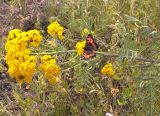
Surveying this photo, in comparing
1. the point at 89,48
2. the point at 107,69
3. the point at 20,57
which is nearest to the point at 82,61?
the point at 89,48

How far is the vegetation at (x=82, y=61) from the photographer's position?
2104mm

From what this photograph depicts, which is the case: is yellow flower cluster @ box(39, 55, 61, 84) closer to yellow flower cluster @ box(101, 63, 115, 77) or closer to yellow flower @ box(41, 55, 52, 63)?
yellow flower @ box(41, 55, 52, 63)

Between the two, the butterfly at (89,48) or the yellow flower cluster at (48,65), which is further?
the yellow flower cluster at (48,65)

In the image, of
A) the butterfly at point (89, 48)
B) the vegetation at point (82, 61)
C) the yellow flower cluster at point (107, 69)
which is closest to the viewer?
the butterfly at point (89, 48)

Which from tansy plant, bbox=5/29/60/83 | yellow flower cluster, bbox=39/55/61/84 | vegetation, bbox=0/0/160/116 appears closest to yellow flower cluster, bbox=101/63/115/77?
vegetation, bbox=0/0/160/116

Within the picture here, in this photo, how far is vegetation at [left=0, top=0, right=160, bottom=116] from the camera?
2104mm

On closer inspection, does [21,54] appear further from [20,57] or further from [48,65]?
[48,65]

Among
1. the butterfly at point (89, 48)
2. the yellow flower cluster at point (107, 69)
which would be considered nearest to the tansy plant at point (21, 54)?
the butterfly at point (89, 48)

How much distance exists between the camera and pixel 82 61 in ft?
6.92

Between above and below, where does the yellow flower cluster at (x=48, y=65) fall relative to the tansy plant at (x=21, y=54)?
below

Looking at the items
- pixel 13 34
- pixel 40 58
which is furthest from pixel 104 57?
pixel 13 34

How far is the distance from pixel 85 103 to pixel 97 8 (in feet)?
3.75

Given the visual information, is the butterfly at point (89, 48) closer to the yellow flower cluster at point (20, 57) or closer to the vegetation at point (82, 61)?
the vegetation at point (82, 61)

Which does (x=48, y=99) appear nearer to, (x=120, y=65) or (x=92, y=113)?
(x=92, y=113)
